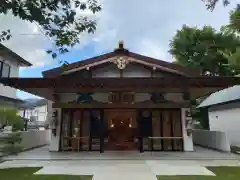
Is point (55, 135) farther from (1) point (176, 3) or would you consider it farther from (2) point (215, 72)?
(2) point (215, 72)

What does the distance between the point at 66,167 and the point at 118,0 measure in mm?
5314

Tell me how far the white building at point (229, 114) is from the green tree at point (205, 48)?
3.84 m

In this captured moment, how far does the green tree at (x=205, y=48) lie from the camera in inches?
795

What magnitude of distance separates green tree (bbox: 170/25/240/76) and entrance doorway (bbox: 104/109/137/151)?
9.61m

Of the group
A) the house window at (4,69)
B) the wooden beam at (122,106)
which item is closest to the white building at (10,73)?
the house window at (4,69)

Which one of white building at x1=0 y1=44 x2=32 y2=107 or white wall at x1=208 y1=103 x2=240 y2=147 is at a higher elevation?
white building at x1=0 y1=44 x2=32 y2=107

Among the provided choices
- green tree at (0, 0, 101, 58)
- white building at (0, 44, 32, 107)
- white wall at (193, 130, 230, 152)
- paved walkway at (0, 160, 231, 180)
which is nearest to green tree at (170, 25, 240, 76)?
white wall at (193, 130, 230, 152)

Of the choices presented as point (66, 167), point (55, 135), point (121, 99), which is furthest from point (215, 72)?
point (66, 167)

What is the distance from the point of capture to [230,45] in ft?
67.9

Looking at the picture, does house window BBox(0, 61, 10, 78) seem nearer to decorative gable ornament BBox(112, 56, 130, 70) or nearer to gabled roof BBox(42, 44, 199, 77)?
gabled roof BBox(42, 44, 199, 77)

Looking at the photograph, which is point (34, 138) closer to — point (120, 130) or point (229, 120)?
point (120, 130)

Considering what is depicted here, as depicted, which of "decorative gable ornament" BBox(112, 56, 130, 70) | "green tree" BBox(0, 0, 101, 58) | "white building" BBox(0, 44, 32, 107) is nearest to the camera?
"green tree" BBox(0, 0, 101, 58)

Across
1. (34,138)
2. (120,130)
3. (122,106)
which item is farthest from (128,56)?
(34,138)

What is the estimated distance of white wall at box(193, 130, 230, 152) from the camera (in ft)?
34.6
